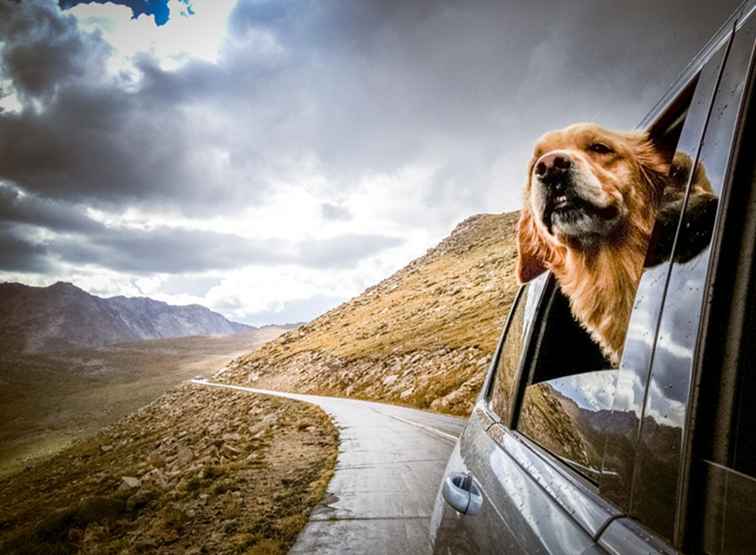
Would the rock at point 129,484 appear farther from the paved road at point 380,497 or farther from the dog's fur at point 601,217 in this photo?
the dog's fur at point 601,217

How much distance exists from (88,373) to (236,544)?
741 feet

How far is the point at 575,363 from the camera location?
1.58 meters

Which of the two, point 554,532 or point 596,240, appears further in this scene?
point 596,240

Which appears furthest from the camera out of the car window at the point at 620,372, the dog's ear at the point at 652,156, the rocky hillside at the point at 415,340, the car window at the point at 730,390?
the rocky hillside at the point at 415,340

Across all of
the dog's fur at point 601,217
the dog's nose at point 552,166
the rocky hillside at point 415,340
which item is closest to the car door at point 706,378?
the dog's fur at point 601,217

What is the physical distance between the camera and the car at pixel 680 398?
66 centimetres

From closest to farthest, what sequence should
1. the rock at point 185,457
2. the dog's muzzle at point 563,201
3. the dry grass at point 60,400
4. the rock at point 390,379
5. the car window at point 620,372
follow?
the car window at point 620,372
the dog's muzzle at point 563,201
the rock at point 185,457
the rock at point 390,379
the dry grass at point 60,400

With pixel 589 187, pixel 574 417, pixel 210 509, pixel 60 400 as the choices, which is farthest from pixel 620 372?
pixel 60 400

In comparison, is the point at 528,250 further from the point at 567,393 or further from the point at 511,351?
the point at 567,393

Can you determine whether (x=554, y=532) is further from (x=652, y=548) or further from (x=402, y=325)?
(x=402, y=325)

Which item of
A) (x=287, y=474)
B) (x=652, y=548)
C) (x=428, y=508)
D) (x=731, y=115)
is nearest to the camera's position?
(x=652, y=548)

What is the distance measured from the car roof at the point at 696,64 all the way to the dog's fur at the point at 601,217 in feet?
0.32

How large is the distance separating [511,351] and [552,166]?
102cm

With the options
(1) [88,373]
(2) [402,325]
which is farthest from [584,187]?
(1) [88,373]
